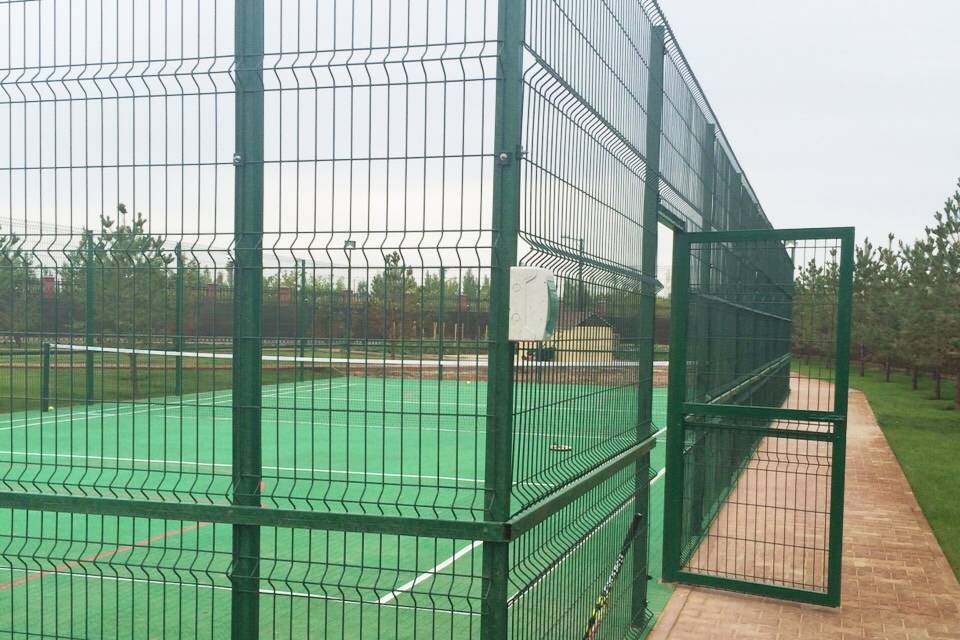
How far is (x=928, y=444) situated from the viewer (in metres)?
19.5

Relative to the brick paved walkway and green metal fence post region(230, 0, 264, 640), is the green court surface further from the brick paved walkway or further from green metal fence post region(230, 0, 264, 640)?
the brick paved walkway

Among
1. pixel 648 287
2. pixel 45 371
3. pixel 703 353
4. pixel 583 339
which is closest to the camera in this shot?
pixel 583 339

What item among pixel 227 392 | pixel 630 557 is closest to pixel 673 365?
pixel 630 557

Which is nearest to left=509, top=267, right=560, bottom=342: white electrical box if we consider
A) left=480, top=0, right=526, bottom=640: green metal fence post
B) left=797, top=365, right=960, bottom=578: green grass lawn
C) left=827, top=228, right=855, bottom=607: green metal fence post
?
left=480, top=0, right=526, bottom=640: green metal fence post

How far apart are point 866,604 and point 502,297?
5562 millimetres

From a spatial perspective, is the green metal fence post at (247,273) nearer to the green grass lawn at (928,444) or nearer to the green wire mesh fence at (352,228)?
the green wire mesh fence at (352,228)

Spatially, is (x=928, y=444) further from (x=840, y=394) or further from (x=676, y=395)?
(x=840, y=394)

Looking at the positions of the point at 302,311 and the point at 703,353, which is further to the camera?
the point at 703,353

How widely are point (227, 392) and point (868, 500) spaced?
61.4 feet

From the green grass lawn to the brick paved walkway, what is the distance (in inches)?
14.7

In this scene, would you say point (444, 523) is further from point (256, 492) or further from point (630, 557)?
point (630, 557)

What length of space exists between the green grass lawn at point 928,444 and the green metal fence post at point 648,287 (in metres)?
2.27

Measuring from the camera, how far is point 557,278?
4148 mm

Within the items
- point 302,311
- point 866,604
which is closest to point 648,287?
point 302,311
